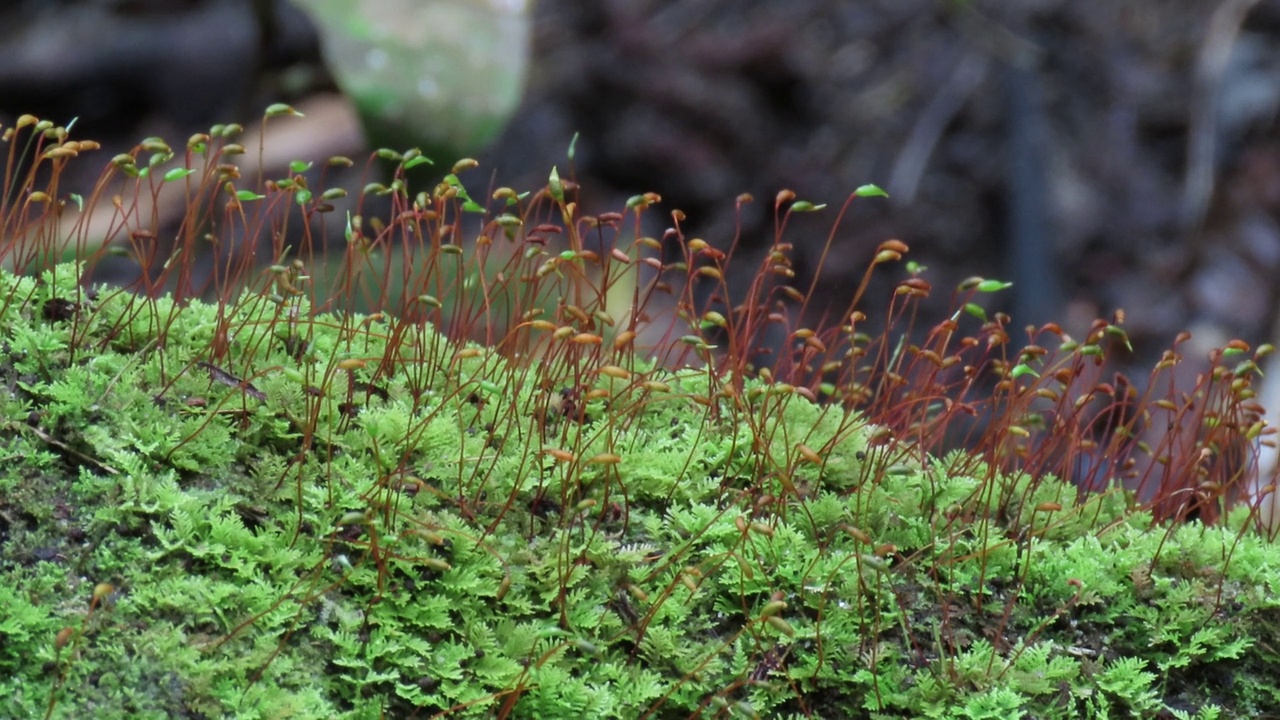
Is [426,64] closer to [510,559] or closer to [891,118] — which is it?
[510,559]

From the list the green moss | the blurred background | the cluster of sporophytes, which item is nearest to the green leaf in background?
the cluster of sporophytes

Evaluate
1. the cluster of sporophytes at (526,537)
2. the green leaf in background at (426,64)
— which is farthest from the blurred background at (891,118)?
the cluster of sporophytes at (526,537)

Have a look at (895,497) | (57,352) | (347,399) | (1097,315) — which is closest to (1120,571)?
(895,497)

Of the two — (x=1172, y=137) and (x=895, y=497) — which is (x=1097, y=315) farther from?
(x=895, y=497)

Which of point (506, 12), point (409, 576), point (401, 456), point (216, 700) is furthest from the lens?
point (506, 12)

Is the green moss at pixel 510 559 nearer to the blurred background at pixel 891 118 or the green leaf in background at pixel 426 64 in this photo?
Result: the green leaf in background at pixel 426 64

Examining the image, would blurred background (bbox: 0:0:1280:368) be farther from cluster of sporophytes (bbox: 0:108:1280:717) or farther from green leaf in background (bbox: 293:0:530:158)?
cluster of sporophytes (bbox: 0:108:1280:717)
